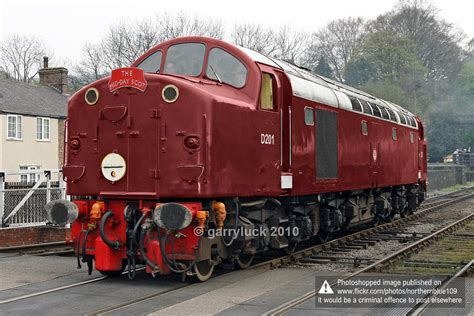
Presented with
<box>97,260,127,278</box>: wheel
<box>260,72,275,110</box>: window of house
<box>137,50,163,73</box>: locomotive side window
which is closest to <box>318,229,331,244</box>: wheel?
<box>260,72,275,110</box>: window of house

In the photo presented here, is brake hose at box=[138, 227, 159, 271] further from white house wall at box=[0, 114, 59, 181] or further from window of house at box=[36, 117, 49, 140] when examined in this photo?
window of house at box=[36, 117, 49, 140]

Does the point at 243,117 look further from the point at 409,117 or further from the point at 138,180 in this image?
the point at 409,117

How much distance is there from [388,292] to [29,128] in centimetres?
2728

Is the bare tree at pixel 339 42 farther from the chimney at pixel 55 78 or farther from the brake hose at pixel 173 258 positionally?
the brake hose at pixel 173 258

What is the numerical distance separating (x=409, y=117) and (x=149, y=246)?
13.8m

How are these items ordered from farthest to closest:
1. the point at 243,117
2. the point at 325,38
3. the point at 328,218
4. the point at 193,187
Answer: the point at 325,38, the point at 328,218, the point at 243,117, the point at 193,187

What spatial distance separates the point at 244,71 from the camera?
972 centimetres

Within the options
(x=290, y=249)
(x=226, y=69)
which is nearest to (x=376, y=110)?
(x=290, y=249)

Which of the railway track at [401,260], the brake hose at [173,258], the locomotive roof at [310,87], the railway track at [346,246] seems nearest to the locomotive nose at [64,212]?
the brake hose at [173,258]

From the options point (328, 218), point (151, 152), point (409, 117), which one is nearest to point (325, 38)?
point (409, 117)

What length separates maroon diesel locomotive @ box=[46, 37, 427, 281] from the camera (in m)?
8.41

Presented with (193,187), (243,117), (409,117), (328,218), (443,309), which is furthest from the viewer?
(409,117)

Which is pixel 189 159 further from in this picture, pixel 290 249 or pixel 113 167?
pixel 290 249

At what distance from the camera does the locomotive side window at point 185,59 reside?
9812 mm
